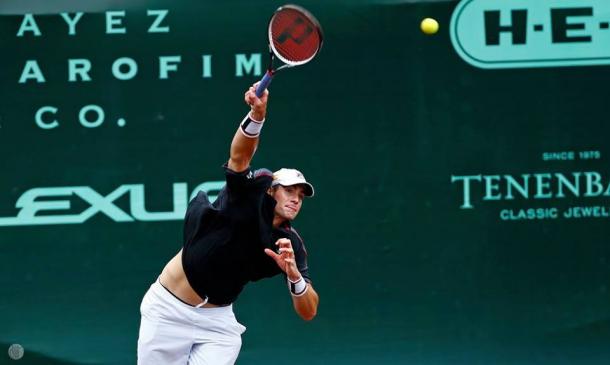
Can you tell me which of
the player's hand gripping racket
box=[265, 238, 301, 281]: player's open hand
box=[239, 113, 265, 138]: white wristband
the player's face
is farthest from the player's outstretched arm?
the player's hand gripping racket

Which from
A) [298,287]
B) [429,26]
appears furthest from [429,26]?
[298,287]

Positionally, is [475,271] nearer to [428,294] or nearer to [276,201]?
[428,294]

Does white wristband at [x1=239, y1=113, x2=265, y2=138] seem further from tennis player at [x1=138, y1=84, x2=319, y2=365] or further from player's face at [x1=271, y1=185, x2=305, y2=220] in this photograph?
player's face at [x1=271, y1=185, x2=305, y2=220]

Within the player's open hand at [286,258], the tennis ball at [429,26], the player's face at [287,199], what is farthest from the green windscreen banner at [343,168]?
the player's open hand at [286,258]

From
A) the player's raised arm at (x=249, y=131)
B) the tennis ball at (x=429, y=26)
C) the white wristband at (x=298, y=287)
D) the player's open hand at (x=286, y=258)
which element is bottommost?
the white wristband at (x=298, y=287)

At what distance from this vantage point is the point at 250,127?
4637 millimetres

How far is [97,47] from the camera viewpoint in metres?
6.69

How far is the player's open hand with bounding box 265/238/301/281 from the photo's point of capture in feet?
15.5

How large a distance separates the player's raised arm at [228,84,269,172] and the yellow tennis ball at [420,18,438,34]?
2202 millimetres

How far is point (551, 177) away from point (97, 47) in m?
2.40

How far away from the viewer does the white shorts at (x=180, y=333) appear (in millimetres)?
5207

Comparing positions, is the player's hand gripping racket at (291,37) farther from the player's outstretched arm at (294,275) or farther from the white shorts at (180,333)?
the white shorts at (180,333)

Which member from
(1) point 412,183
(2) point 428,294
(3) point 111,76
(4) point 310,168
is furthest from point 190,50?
(2) point 428,294

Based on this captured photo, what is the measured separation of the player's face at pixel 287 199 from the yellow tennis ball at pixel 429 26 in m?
1.92
